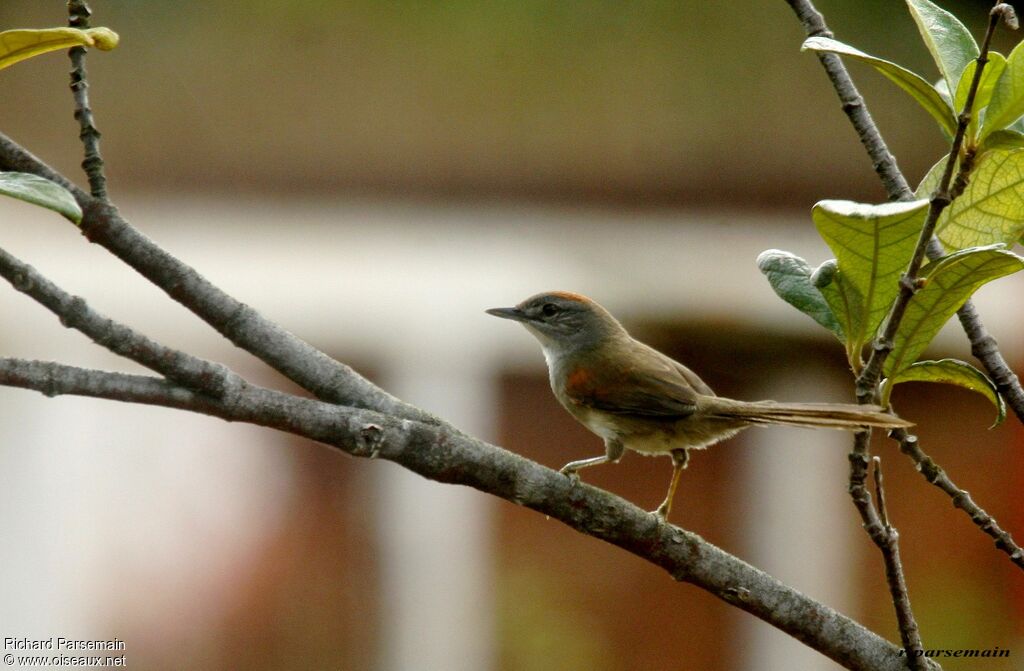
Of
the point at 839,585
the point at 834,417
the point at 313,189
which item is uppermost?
the point at 313,189

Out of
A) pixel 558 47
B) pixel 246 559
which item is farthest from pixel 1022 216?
pixel 558 47

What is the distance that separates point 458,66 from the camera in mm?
8031

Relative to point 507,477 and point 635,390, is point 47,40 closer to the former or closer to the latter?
point 507,477

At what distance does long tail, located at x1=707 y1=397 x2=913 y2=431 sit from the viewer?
1596 millimetres

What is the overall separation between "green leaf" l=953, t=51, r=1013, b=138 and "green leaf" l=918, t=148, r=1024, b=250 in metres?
0.09

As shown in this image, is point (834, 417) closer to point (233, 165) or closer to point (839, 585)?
point (839, 585)

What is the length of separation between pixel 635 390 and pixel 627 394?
0.03m

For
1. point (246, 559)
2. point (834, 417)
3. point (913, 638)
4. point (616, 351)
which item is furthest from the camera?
point (246, 559)

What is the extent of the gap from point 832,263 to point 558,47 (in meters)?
6.52

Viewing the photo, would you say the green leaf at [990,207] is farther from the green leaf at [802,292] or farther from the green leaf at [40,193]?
the green leaf at [40,193]

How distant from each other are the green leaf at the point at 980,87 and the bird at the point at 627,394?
3.45 ft

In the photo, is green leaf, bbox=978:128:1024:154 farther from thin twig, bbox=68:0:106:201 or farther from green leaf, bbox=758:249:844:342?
thin twig, bbox=68:0:106:201

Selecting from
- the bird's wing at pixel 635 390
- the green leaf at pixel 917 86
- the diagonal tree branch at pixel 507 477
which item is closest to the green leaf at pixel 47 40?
the diagonal tree branch at pixel 507 477
